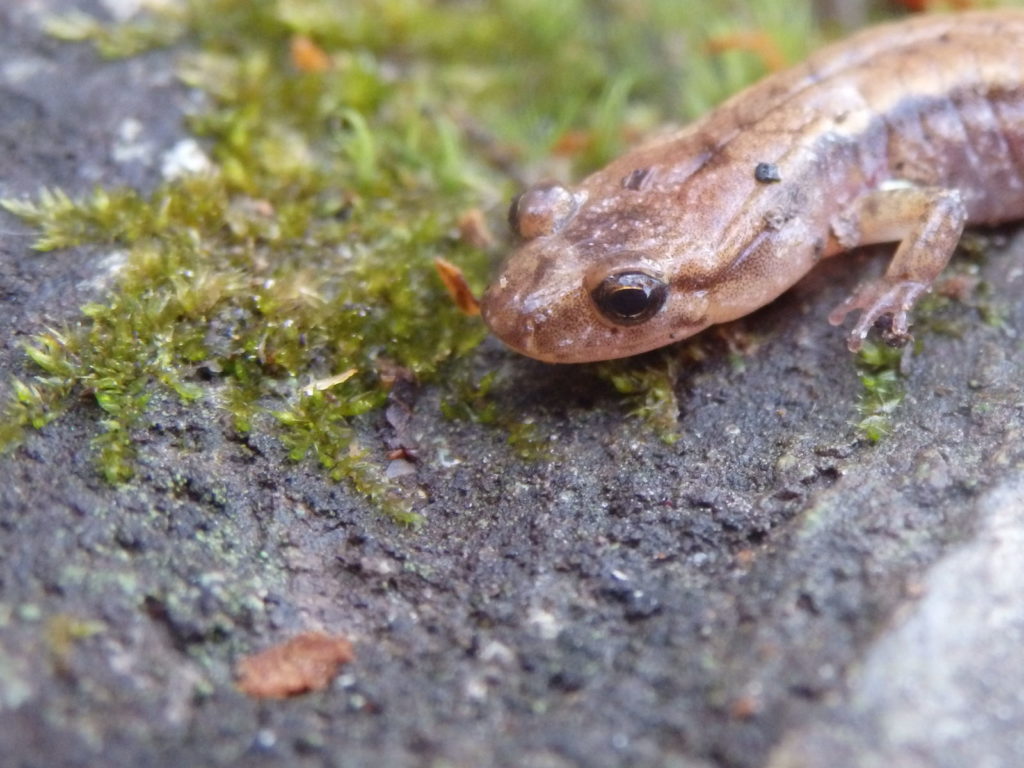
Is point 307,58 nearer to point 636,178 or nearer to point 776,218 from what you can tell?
point 636,178

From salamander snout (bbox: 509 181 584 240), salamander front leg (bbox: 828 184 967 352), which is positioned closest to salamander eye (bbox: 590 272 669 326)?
salamander snout (bbox: 509 181 584 240)

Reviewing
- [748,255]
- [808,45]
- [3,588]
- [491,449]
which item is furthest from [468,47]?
[3,588]

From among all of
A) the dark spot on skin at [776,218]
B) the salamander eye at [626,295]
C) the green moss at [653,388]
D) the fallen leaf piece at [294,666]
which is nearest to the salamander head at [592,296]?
the salamander eye at [626,295]

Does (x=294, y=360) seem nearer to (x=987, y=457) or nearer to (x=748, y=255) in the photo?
(x=748, y=255)

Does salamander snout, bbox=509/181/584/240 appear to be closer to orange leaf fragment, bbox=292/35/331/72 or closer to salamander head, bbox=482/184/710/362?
salamander head, bbox=482/184/710/362

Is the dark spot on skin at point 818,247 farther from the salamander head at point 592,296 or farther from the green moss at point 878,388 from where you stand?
the salamander head at point 592,296

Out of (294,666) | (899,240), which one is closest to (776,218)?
(899,240)

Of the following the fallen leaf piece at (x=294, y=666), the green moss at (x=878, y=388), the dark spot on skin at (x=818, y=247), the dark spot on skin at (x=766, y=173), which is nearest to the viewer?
the fallen leaf piece at (x=294, y=666)
